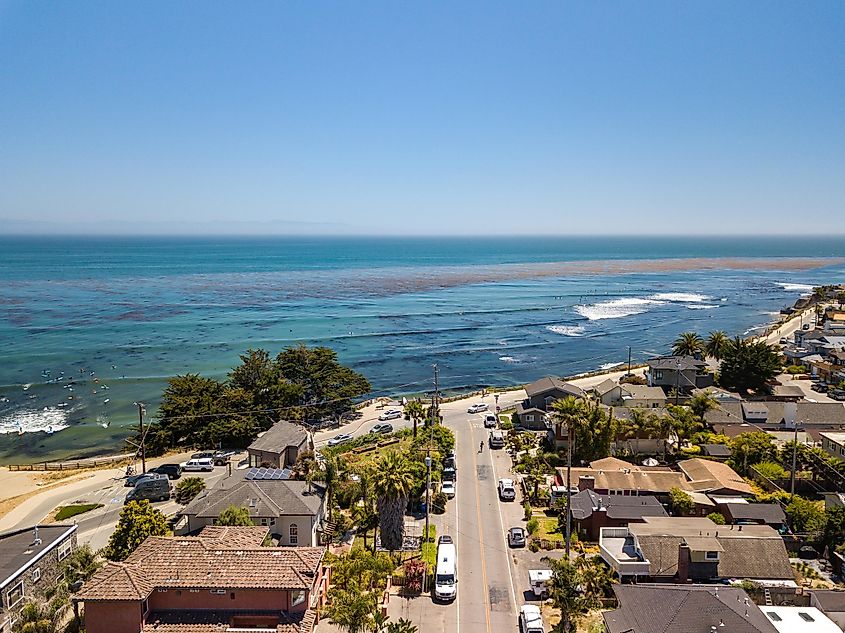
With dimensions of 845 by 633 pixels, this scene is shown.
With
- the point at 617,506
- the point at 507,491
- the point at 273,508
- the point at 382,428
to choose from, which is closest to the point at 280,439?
the point at 273,508

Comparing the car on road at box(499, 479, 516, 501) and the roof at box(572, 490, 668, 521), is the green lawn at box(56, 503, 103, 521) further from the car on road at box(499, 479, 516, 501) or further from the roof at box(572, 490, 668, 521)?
the roof at box(572, 490, 668, 521)

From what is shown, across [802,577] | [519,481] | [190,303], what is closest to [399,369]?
[519,481]

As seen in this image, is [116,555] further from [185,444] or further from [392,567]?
[185,444]

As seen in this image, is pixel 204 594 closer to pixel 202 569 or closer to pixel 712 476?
pixel 202 569

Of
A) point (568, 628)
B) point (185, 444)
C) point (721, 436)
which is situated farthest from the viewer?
point (185, 444)

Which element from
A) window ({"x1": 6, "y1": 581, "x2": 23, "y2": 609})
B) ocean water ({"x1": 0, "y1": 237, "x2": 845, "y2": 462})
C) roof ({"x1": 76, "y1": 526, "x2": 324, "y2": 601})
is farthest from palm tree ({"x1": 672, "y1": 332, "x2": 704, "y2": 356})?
window ({"x1": 6, "y1": 581, "x2": 23, "y2": 609})

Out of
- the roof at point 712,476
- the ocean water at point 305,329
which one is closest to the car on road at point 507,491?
the roof at point 712,476
